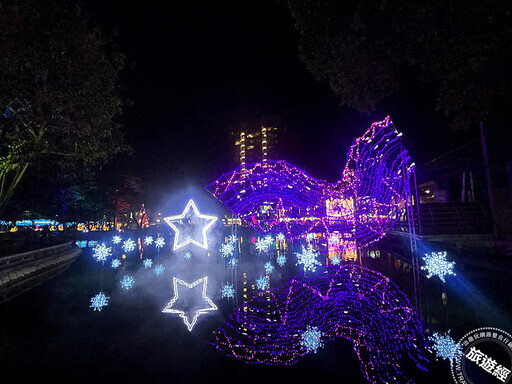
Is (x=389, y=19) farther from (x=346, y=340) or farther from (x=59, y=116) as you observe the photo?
(x=59, y=116)

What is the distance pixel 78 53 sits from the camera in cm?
1117

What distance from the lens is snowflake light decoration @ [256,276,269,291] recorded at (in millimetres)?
9234

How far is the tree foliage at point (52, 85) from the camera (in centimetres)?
1005

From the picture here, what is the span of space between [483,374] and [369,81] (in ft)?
25.6

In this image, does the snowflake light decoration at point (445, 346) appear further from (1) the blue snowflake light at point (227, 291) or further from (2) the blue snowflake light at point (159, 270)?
(2) the blue snowflake light at point (159, 270)

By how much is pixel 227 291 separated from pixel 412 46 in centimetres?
848

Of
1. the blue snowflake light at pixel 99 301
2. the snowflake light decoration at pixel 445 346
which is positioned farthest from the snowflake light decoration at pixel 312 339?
the blue snowflake light at pixel 99 301

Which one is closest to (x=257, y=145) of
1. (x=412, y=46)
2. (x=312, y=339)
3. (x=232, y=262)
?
(x=232, y=262)

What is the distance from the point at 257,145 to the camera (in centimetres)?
9212

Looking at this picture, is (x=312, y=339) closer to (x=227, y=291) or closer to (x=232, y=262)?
(x=227, y=291)

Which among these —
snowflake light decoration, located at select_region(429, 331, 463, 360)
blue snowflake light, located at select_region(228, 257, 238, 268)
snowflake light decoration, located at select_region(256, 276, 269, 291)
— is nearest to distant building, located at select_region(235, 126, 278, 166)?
blue snowflake light, located at select_region(228, 257, 238, 268)

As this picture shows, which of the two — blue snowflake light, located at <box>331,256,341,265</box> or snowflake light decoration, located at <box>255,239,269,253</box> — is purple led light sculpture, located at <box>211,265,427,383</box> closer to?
blue snowflake light, located at <box>331,256,341,265</box>

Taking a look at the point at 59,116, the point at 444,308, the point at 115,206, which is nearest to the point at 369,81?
the point at 444,308

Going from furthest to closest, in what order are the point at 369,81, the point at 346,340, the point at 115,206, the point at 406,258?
1. the point at 115,206
2. the point at 406,258
3. the point at 369,81
4. the point at 346,340
